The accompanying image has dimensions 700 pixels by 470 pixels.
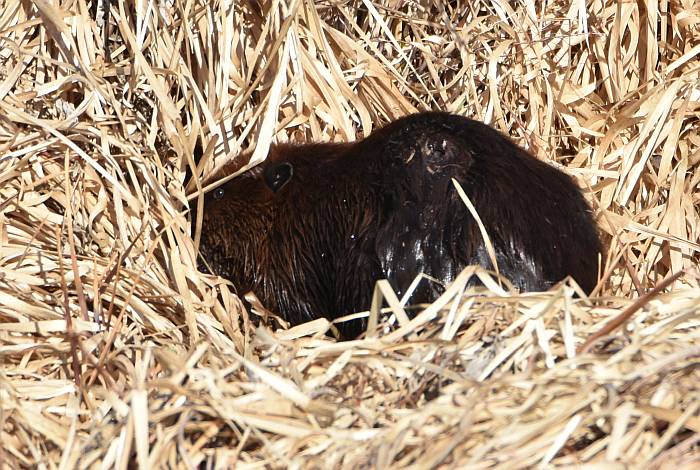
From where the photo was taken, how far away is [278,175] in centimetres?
388

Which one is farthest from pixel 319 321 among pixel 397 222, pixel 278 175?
pixel 278 175

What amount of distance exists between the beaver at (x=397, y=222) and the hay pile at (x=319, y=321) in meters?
0.20

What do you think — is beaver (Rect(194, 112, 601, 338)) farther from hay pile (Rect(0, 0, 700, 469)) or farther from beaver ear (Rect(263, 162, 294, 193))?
hay pile (Rect(0, 0, 700, 469))

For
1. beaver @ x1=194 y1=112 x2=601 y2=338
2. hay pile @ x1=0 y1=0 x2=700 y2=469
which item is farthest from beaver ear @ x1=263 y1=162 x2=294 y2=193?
hay pile @ x1=0 y1=0 x2=700 y2=469

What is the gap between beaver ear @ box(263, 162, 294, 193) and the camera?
3.86m

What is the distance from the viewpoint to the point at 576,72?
4.38 m

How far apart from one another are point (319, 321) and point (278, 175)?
86 cm

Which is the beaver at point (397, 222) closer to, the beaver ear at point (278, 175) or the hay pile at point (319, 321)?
the beaver ear at point (278, 175)

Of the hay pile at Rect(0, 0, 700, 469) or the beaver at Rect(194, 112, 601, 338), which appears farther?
the beaver at Rect(194, 112, 601, 338)

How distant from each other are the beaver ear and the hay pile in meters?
0.15

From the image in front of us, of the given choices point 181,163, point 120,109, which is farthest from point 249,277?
point 120,109

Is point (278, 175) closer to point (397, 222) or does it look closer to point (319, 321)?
point (397, 222)

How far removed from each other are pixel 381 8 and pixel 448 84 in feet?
1.50

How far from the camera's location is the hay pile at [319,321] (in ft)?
7.27
